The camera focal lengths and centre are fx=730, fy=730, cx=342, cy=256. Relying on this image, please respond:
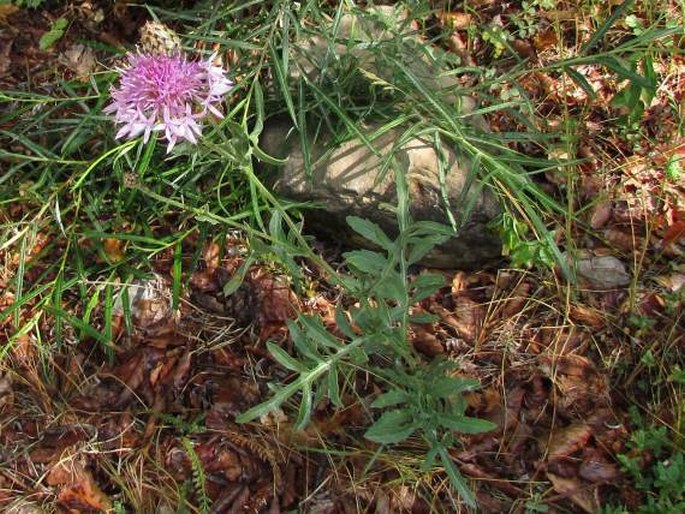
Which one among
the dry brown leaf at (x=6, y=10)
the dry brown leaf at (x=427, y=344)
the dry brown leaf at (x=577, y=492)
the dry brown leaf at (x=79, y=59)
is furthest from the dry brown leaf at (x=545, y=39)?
the dry brown leaf at (x=6, y=10)

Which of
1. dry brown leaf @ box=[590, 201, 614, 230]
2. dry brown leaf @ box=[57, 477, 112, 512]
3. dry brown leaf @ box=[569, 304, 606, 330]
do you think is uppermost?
dry brown leaf @ box=[590, 201, 614, 230]

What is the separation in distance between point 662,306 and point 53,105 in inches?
82.5

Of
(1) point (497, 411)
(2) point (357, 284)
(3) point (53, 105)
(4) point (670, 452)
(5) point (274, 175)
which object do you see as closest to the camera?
(2) point (357, 284)

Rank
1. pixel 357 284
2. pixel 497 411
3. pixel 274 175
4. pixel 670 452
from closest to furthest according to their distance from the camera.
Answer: pixel 357 284 < pixel 670 452 < pixel 497 411 < pixel 274 175

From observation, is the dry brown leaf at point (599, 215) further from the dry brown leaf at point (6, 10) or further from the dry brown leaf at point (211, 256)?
the dry brown leaf at point (6, 10)

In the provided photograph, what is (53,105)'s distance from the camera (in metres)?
2.54

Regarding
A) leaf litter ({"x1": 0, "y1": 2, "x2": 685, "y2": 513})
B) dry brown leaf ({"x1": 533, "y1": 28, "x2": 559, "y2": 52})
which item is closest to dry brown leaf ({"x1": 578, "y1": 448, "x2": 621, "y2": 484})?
leaf litter ({"x1": 0, "y1": 2, "x2": 685, "y2": 513})

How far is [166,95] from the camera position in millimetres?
1463

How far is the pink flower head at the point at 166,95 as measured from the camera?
147cm

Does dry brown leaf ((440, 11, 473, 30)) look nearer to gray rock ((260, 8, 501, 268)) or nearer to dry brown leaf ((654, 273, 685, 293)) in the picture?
gray rock ((260, 8, 501, 268))

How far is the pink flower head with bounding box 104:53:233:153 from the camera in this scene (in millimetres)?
1466

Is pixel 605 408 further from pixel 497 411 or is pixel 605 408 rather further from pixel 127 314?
pixel 127 314

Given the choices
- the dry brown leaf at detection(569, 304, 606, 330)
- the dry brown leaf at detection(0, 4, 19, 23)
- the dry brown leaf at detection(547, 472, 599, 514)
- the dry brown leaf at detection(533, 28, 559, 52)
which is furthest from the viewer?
the dry brown leaf at detection(0, 4, 19, 23)

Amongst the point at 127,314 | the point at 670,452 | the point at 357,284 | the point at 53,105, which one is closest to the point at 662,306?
the point at 670,452
